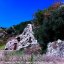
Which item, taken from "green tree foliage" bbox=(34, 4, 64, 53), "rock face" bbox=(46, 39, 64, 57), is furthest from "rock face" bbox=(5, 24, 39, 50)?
"rock face" bbox=(46, 39, 64, 57)

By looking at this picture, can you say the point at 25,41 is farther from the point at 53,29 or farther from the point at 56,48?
the point at 56,48

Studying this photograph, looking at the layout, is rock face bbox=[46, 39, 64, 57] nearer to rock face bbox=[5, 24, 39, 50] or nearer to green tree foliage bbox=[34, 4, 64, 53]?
green tree foliage bbox=[34, 4, 64, 53]

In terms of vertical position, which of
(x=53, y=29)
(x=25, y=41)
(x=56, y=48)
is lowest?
(x=56, y=48)

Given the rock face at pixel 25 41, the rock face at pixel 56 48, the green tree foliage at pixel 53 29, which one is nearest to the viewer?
the rock face at pixel 56 48

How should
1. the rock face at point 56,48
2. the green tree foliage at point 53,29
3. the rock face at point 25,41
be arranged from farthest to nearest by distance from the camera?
1. the rock face at point 25,41
2. the green tree foliage at point 53,29
3. the rock face at point 56,48

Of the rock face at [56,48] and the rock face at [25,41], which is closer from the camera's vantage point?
the rock face at [56,48]

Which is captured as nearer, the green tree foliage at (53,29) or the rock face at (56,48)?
the rock face at (56,48)

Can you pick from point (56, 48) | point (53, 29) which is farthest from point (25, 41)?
point (56, 48)

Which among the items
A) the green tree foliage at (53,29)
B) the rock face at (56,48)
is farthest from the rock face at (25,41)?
the rock face at (56,48)

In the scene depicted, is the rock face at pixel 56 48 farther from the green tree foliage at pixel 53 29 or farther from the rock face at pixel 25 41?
the rock face at pixel 25 41

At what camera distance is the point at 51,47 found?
22.1 meters

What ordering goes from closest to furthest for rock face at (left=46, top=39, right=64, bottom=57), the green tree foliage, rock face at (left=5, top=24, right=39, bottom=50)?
rock face at (left=46, top=39, right=64, bottom=57) → the green tree foliage → rock face at (left=5, top=24, right=39, bottom=50)

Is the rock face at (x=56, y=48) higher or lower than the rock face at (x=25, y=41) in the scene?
lower

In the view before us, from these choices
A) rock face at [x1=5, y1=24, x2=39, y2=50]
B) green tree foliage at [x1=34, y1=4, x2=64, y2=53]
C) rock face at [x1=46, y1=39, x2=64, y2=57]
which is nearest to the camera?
rock face at [x1=46, y1=39, x2=64, y2=57]
